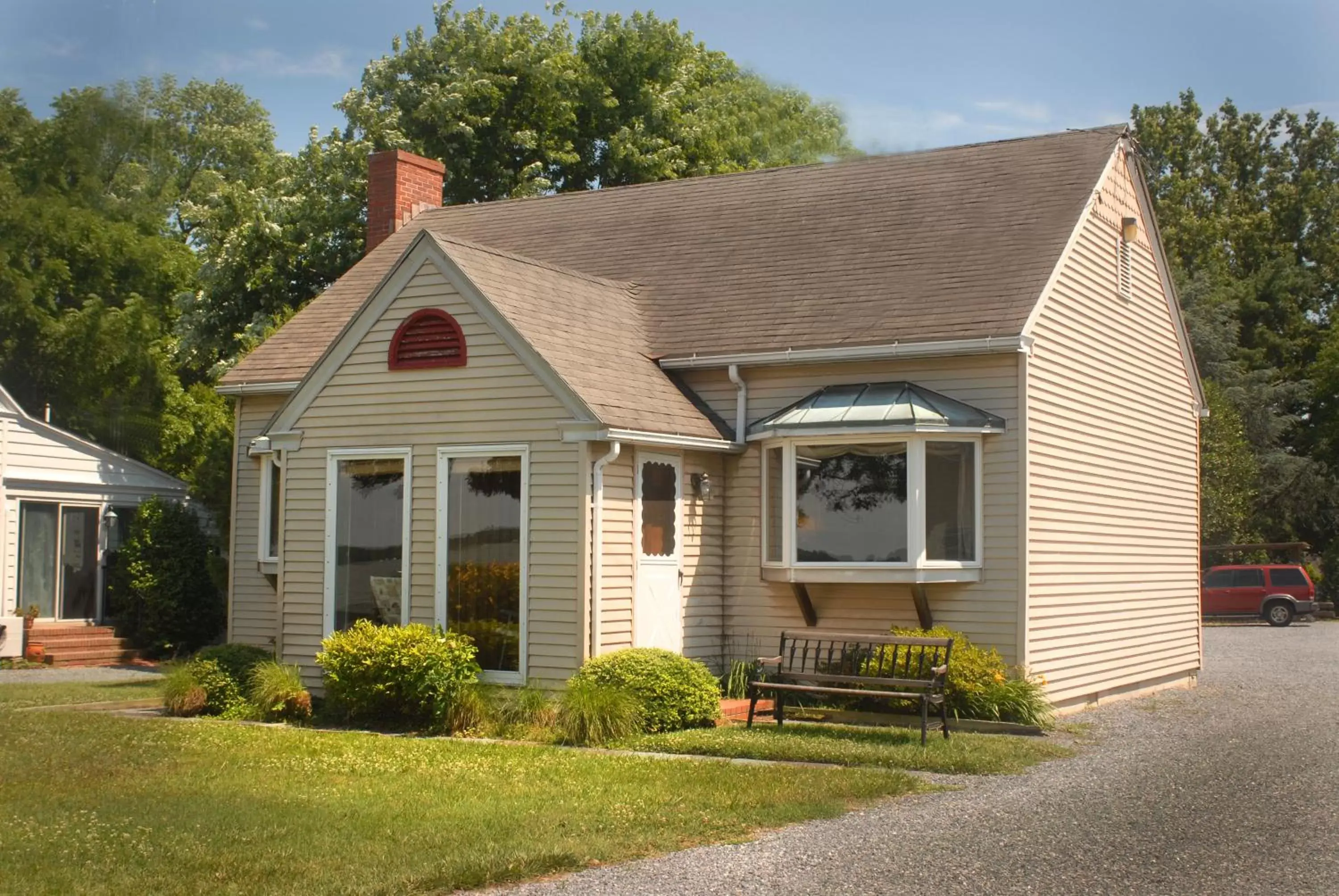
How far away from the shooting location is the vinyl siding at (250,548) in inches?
822

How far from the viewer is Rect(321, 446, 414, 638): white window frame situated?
15.9 m

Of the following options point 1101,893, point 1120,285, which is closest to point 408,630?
point 1101,893

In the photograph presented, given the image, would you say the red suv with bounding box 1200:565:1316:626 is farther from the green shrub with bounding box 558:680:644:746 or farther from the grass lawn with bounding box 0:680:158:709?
the green shrub with bounding box 558:680:644:746

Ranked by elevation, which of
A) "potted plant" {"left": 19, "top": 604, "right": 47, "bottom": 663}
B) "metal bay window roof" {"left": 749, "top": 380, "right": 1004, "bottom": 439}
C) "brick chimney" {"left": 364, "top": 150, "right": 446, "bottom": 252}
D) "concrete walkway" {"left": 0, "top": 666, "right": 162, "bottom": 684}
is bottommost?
"concrete walkway" {"left": 0, "top": 666, "right": 162, "bottom": 684}

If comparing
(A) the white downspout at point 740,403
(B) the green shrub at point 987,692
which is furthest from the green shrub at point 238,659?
(B) the green shrub at point 987,692

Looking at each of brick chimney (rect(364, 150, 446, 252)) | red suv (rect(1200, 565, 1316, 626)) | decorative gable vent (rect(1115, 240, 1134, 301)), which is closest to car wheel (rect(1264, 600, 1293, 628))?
red suv (rect(1200, 565, 1316, 626))

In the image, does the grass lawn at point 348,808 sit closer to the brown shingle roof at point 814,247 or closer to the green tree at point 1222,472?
the brown shingle roof at point 814,247

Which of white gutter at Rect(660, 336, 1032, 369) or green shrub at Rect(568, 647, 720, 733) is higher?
white gutter at Rect(660, 336, 1032, 369)

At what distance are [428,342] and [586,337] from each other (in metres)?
2.02

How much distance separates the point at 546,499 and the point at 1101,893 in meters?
8.77

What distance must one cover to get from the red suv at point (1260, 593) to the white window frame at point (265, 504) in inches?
1117

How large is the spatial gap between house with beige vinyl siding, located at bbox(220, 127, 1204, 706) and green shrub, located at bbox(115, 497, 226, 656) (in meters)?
7.34

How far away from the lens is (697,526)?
16875 mm

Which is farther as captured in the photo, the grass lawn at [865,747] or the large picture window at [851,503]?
the large picture window at [851,503]
